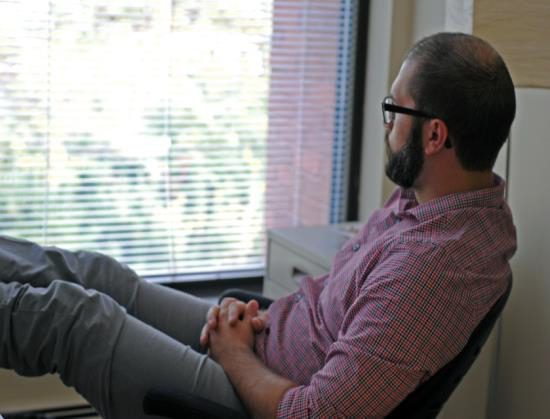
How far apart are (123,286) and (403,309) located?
2.47 feet

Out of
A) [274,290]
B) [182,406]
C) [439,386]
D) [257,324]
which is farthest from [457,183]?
[274,290]

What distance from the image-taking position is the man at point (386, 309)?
167 cm

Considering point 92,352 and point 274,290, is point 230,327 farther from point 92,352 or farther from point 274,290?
point 274,290

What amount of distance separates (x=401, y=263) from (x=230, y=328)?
474 millimetres

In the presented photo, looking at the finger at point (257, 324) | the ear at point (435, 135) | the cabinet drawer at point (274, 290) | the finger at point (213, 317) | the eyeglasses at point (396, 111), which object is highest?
the eyeglasses at point (396, 111)

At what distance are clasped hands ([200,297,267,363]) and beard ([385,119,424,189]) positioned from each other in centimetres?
47

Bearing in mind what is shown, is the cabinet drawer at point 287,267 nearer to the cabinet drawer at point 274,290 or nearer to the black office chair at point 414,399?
the cabinet drawer at point 274,290

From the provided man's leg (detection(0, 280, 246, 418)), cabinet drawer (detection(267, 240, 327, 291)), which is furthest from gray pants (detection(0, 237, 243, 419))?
cabinet drawer (detection(267, 240, 327, 291))

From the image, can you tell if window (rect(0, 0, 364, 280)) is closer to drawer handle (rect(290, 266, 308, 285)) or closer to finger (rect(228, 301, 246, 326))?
drawer handle (rect(290, 266, 308, 285))

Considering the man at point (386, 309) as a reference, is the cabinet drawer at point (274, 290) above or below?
below

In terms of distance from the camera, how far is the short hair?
1.75 m

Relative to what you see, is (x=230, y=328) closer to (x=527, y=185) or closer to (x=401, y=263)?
(x=401, y=263)

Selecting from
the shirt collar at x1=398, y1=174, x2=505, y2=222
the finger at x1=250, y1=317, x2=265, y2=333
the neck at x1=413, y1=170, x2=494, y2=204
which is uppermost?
the neck at x1=413, y1=170, x2=494, y2=204

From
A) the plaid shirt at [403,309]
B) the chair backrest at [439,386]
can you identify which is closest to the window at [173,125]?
the plaid shirt at [403,309]
